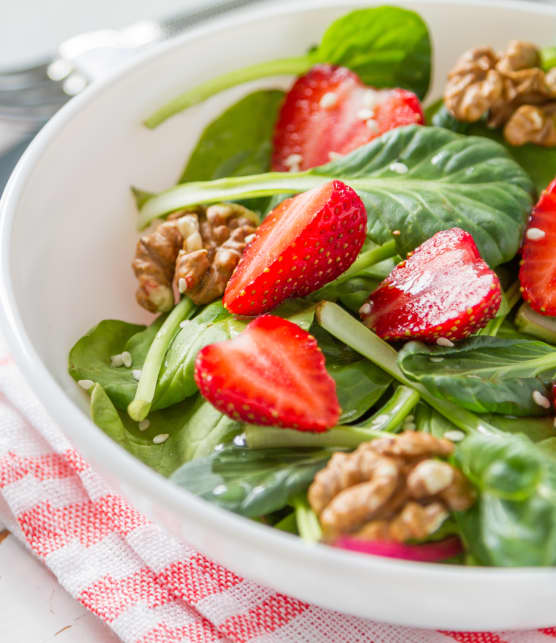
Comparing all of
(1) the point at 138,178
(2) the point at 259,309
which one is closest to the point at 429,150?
(2) the point at 259,309

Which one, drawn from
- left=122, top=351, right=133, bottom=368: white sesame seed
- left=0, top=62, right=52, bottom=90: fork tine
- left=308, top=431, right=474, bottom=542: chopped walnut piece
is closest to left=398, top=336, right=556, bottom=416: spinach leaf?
left=308, top=431, right=474, bottom=542: chopped walnut piece

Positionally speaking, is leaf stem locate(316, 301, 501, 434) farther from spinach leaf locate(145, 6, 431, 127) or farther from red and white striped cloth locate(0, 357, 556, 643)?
spinach leaf locate(145, 6, 431, 127)

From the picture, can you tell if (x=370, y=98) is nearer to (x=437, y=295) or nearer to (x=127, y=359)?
(x=437, y=295)

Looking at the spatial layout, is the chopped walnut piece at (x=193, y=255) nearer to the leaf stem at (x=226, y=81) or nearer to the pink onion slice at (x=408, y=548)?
the leaf stem at (x=226, y=81)

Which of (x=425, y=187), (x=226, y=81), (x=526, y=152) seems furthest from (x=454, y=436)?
(x=226, y=81)

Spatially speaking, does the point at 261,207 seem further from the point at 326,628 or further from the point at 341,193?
the point at 326,628
